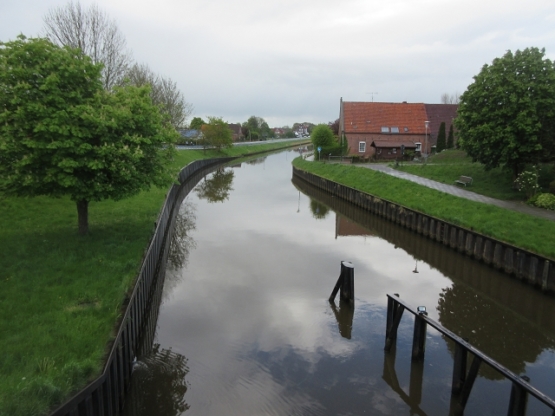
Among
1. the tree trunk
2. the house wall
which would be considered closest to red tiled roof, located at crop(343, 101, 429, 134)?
the house wall

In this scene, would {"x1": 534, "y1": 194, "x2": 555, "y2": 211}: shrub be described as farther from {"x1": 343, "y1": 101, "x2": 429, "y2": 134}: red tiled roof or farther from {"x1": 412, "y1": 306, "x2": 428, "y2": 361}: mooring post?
{"x1": 343, "y1": 101, "x2": 429, "y2": 134}: red tiled roof

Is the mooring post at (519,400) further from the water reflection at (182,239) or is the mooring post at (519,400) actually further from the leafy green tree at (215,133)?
the leafy green tree at (215,133)

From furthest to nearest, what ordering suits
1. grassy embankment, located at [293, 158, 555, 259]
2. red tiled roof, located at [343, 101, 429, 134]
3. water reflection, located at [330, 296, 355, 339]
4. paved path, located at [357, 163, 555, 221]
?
red tiled roof, located at [343, 101, 429, 134] → paved path, located at [357, 163, 555, 221] → grassy embankment, located at [293, 158, 555, 259] → water reflection, located at [330, 296, 355, 339]

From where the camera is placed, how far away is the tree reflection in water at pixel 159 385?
743 cm

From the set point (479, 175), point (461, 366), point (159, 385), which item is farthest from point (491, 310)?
point (479, 175)

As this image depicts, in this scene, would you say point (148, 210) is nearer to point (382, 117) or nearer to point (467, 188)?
point (467, 188)

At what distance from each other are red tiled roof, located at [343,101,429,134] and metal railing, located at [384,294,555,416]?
47.0 meters

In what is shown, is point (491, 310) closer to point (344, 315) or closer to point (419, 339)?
point (344, 315)

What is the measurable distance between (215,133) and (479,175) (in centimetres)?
4718

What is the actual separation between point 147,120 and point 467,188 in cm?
1978

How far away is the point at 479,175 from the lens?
28.4 m

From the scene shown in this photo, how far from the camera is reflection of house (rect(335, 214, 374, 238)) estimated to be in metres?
21.7

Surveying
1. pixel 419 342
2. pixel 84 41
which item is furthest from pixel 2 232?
pixel 84 41

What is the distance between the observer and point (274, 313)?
1151 cm
